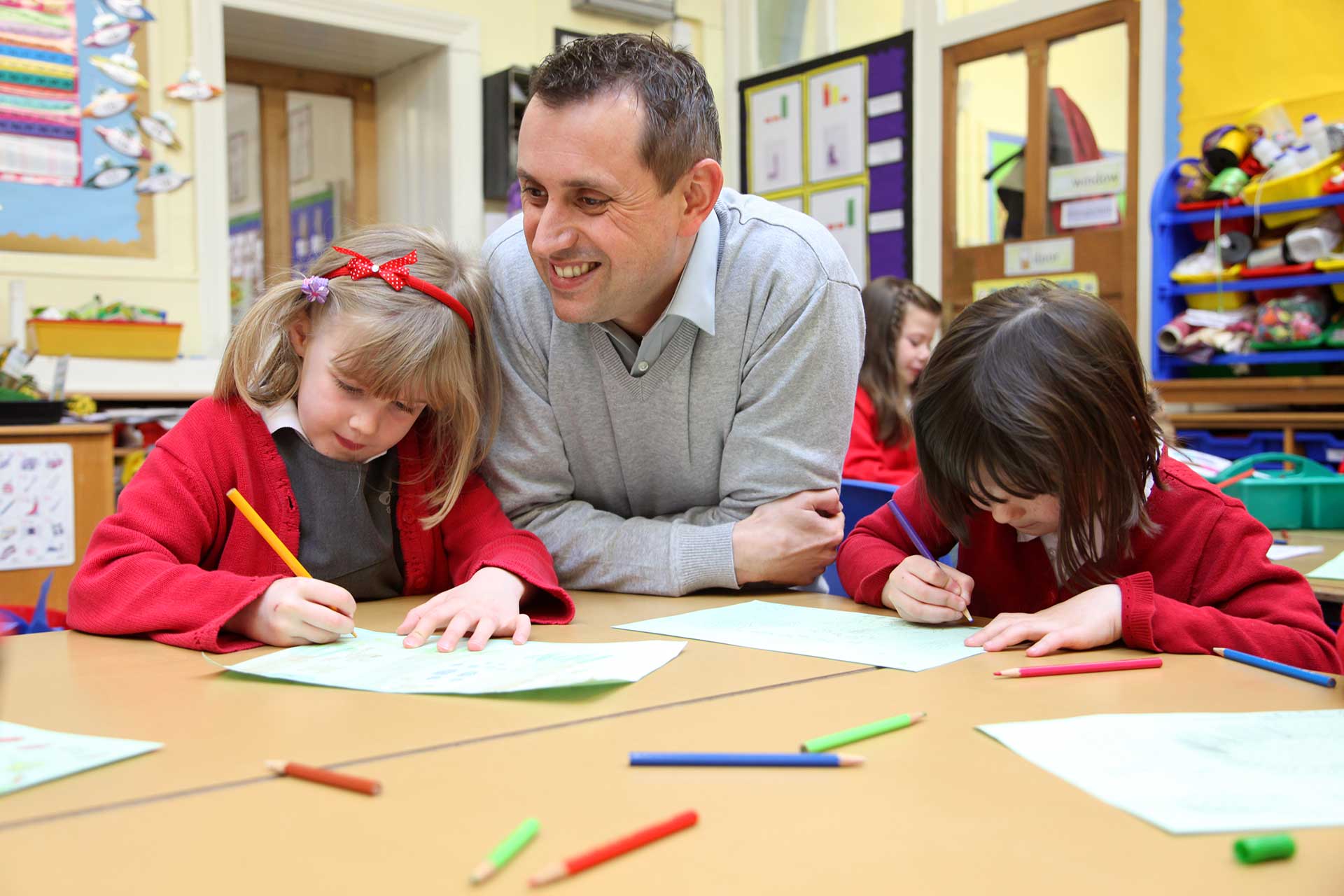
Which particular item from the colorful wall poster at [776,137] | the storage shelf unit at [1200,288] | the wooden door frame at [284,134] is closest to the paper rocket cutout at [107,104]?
the wooden door frame at [284,134]

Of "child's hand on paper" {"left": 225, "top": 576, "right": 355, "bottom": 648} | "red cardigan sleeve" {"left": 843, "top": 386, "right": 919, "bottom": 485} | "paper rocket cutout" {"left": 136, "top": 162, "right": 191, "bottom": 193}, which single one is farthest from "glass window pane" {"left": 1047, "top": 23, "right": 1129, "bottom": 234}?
"child's hand on paper" {"left": 225, "top": 576, "right": 355, "bottom": 648}

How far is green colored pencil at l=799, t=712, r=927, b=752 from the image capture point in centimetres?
70

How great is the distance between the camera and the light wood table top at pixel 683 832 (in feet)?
1.69

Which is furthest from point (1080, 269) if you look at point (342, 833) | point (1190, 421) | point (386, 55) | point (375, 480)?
point (342, 833)

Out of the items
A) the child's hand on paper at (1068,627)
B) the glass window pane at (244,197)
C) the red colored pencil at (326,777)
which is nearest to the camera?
the red colored pencil at (326,777)

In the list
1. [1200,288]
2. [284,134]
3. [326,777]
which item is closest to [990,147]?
[1200,288]

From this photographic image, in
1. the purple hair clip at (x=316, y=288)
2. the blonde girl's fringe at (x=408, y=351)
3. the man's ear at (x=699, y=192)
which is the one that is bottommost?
the blonde girl's fringe at (x=408, y=351)

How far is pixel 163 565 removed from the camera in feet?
3.59

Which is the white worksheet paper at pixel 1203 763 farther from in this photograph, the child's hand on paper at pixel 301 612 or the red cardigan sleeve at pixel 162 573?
the red cardigan sleeve at pixel 162 573

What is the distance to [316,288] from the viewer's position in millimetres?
1297

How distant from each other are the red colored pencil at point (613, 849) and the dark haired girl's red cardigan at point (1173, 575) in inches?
22.7

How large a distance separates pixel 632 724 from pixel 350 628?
0.39 meters

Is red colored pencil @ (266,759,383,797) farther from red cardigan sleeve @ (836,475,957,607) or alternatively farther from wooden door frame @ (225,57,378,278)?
wooden door frame @ (225,57,378,278)

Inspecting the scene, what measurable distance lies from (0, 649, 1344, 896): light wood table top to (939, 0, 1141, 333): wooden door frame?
3.41 meters
